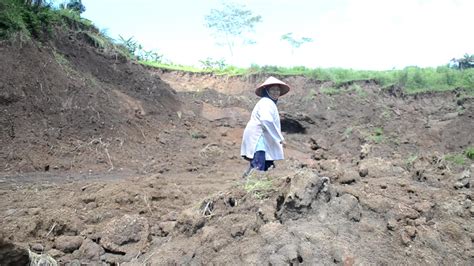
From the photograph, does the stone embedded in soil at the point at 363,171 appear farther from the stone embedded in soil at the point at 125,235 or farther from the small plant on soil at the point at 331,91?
the small plant on soil at the point at 331,91

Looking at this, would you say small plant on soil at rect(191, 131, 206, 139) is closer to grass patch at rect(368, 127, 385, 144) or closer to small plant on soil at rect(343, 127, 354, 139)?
small plant on soil at rect(343, 127, 354, 139)

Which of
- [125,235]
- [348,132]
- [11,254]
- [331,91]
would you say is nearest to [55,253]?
[125,235]

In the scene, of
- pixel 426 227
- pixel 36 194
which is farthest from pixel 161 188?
pixel 426 227

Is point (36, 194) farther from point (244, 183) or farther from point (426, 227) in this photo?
point (426, 227)

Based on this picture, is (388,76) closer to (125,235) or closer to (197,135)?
(197,135)

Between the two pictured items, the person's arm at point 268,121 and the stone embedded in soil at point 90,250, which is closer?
the stone embedded in soil at point 90,250

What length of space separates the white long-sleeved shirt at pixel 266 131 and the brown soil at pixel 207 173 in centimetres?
74

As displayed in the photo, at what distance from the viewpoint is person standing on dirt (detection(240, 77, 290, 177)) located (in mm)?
6512

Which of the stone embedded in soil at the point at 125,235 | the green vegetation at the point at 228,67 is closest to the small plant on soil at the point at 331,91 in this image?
the green vegetation at the point at 228,67

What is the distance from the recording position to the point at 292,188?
13.3 feet

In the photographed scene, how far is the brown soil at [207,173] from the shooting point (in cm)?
386

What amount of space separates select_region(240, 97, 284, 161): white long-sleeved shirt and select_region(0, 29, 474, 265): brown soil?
29.2 inches

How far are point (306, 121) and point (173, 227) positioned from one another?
507 inches

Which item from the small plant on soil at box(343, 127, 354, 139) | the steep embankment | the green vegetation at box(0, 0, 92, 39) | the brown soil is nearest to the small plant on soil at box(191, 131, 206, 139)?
the brown soil
